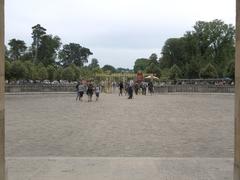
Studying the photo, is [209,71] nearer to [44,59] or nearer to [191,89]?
[191,89]

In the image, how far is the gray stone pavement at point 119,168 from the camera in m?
9.38

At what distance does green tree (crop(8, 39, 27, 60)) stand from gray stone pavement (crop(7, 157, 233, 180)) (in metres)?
108

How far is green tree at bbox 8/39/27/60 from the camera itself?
118 metres

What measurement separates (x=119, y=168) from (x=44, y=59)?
114459 millimetres

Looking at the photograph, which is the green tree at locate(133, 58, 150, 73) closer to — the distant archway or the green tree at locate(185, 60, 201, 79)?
the green tree at locate(185, 60, 201, 79)

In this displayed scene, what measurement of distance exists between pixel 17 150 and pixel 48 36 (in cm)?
11066

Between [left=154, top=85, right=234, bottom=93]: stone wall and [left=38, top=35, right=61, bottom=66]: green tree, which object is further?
[left=38, top=35, right=61, bottom=66]: green tree

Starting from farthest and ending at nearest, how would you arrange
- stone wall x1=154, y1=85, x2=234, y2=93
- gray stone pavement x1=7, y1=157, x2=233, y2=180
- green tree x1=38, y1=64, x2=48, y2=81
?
green tree x1=38, y1=64, x2=48, y2=81 → stone wall x1=154, y1=85, x2=234, y2=93 → gray stone pavement x1=7, y1=157, x2=233, y2=180

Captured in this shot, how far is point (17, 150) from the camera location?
13.1m

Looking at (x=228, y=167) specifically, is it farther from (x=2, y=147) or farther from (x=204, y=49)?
(x=204, y=49)

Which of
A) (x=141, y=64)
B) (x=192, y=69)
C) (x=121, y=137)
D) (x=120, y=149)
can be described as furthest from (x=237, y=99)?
(x=141, y=64)

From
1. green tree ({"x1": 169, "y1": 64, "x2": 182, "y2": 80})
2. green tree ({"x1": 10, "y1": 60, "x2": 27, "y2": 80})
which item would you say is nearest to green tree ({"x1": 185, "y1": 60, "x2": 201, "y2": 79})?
green tree ({"x1": 169, "y1": 64, "x2": 182, "y2": 80})

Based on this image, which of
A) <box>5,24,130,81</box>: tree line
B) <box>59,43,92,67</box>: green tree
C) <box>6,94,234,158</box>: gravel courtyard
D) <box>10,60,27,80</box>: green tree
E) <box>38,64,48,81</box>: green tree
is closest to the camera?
<box>6,94,234,158</box>: gravel courtyard

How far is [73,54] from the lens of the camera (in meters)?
155
